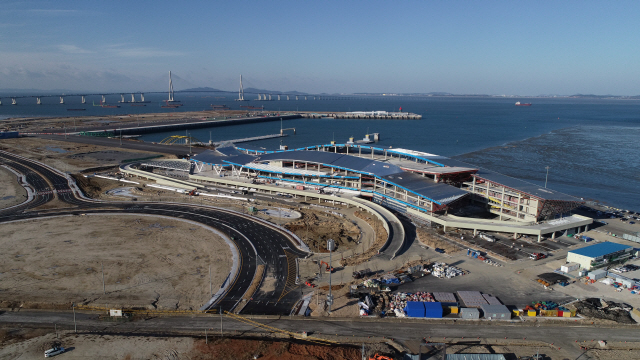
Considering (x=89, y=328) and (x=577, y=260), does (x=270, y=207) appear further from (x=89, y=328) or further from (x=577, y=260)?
(x=577, y=260)

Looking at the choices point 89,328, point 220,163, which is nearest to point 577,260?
point 89,328

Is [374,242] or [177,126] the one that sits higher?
[177,126]

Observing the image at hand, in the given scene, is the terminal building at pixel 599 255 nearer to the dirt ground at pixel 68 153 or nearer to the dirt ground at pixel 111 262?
the dirt ground at pixel 111 262

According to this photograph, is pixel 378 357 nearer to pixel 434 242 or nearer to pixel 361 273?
pixel 361 273

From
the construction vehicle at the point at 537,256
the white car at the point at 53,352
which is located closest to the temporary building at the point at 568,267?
the construction vehicle at the point at 537,256

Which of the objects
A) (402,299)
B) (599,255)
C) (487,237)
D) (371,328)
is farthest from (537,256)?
(371,328)

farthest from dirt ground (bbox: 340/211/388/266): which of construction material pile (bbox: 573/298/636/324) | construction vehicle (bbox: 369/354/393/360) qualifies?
construction material pile (bbox: 573/298/636/324)

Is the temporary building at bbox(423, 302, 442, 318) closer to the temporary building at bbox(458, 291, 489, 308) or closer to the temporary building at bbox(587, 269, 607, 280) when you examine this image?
the temporary building at bbox(458, 291, 489, 308)
